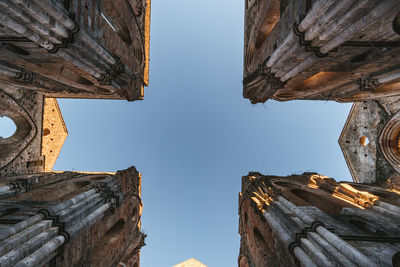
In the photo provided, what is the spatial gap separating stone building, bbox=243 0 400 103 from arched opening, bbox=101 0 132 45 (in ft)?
27.3

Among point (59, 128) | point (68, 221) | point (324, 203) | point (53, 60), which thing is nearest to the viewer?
point (68, 221)

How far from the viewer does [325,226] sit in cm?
605

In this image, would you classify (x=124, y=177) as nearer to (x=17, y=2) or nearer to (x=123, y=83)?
(x=123, y=83)

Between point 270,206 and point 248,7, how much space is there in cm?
1381

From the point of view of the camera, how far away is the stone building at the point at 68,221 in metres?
5.29

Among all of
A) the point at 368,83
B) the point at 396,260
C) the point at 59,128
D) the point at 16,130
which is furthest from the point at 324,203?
the point at 59,128

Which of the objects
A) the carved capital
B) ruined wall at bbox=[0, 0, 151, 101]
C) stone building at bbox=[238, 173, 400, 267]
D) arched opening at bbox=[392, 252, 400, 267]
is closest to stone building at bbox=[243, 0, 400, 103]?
the carved capital

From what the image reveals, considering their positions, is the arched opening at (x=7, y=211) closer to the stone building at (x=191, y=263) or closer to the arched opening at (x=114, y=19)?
the arched opening at (x=114, y=19)

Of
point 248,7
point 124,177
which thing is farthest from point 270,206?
point 248,7

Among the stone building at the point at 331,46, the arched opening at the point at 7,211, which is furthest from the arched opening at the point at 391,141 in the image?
the arched opening at the point at 7,211

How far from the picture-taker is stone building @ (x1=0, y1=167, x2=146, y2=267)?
529cm

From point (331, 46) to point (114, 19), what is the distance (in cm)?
1172

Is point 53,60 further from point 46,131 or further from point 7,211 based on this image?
point 46,131

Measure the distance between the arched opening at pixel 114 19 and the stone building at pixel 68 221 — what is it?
875cm
